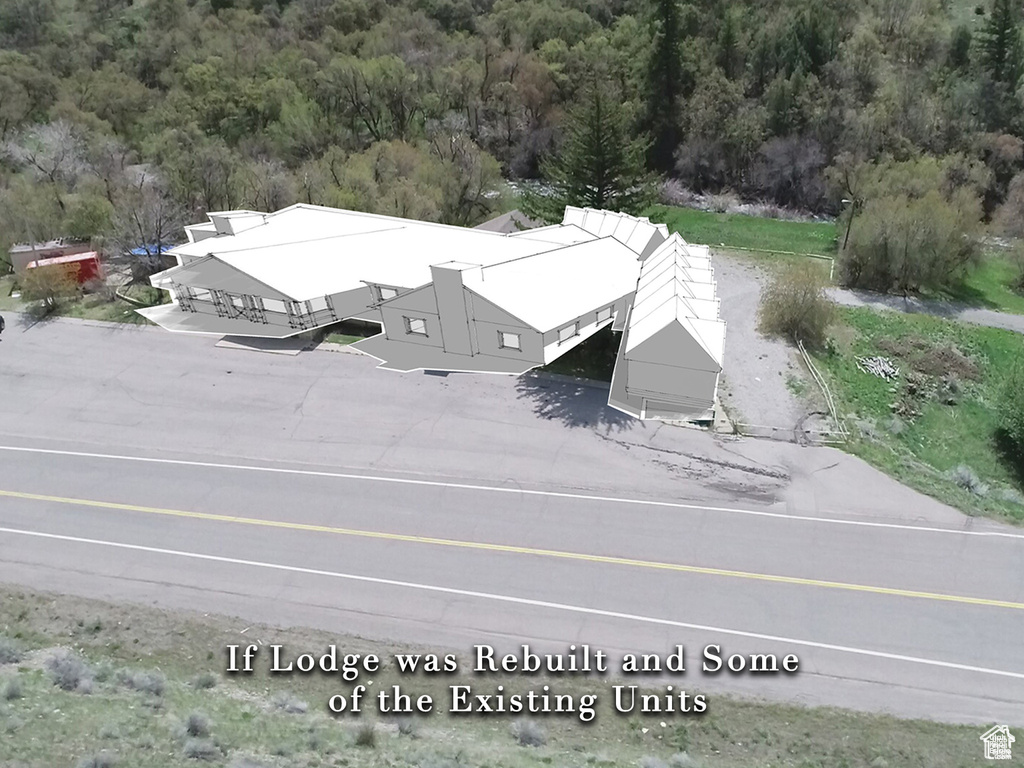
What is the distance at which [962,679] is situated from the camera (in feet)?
50.5

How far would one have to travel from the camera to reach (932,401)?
28.1m

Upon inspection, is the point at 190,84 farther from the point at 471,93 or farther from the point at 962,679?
the point at 962,679

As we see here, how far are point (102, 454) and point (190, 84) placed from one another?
47.0 m

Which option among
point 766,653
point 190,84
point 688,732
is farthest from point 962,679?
point 190,84

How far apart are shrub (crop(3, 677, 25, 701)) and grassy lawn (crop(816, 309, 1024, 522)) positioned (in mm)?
22832

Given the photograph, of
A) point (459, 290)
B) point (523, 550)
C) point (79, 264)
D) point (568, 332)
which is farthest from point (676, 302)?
point (79, 264)

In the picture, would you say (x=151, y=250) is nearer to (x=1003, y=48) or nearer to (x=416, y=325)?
(x=416, y=325)

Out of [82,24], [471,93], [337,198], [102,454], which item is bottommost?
[102,454]

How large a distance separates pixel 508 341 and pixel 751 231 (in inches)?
1580

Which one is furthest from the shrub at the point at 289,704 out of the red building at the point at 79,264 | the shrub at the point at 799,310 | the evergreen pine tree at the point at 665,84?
the evergreen pine tree at the point at 665,84

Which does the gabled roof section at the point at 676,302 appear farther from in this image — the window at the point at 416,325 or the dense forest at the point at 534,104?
the dense forest at the point at 534,104

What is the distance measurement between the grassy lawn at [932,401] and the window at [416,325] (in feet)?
51.7

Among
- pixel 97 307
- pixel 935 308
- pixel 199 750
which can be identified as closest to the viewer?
pixel 199 750

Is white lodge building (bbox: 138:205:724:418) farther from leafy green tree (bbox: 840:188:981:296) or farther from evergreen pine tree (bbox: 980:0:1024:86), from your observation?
evergreen pine tree (bbox: 980:0:1024:86)
